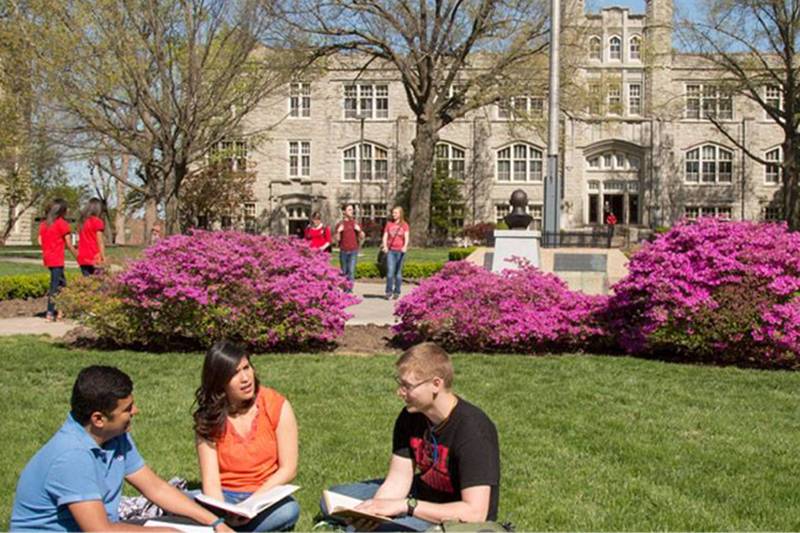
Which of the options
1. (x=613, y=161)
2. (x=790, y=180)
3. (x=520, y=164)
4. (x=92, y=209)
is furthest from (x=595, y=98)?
(x=92, y=209)

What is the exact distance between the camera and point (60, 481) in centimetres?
365

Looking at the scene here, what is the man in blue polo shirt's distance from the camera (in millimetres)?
3660

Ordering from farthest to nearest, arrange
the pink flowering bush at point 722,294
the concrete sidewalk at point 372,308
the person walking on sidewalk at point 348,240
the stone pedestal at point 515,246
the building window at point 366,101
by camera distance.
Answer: the building window at point 366,101
the person walking on sidewalk at point 348,240
the stone pedestal at point 515,246
the concrete sidewalk at point 372,308
the pink flowering bush at point 722,294

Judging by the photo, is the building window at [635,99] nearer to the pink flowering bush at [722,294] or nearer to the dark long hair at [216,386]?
the pink flowering bush at [722,294]

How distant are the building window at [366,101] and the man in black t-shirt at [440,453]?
159ft

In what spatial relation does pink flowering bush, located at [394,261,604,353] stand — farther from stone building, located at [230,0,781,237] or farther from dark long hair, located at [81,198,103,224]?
stone building, located at [230,0,781,237]

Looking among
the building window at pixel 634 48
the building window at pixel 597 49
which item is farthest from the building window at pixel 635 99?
the building window at pixel 597 49

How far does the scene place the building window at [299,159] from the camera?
52656mm

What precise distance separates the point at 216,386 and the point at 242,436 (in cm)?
38

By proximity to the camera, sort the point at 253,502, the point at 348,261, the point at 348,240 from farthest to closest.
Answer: the point at 348,261, the point at 348,240, the point at 253,502

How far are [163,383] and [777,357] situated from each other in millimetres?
6499

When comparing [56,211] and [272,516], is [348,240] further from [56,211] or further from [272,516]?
[272,516]

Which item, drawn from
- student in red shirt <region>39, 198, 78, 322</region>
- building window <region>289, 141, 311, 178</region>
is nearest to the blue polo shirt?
student in red shirt <region>39, 198, 78, 322</region>

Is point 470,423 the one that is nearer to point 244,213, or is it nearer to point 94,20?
point 94,20
